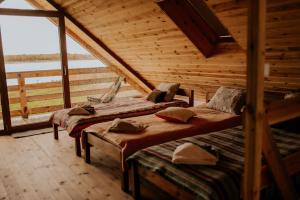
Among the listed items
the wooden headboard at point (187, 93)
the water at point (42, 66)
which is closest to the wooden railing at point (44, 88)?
the water at point (42, 66)

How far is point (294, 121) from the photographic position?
2838 mm

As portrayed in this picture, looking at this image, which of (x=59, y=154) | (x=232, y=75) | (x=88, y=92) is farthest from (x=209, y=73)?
(x=88, y=92)

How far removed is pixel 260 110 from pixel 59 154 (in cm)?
280

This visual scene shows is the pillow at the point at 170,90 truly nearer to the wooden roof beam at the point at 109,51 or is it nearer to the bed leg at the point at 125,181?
the wooden roof beam at the point at 109,51

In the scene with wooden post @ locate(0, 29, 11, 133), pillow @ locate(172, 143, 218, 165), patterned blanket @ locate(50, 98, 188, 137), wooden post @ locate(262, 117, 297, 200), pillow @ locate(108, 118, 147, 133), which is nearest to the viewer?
wooden post @ locate(262, 117, 297, 200)

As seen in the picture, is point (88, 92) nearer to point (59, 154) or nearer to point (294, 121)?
point (59, 154)

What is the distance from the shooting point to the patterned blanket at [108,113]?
3582mm

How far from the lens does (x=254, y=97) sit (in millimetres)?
1606

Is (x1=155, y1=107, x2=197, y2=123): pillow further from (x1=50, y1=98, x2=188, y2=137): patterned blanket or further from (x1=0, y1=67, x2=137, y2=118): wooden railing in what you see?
(x1=0, y1=67, x2=137, y2=118): wooden railing

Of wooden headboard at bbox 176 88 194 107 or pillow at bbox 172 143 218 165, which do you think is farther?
wooden headboard at bbox 176 88 194 107

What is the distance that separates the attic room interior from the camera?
1.94 meters

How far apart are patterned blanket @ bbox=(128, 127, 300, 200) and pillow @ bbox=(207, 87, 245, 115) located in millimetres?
864

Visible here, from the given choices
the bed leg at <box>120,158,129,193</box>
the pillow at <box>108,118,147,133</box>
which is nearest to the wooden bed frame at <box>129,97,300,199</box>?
the bed leg at <box>120,158,129,193</box>

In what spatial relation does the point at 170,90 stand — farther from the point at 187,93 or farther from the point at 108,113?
the point at 108,113
